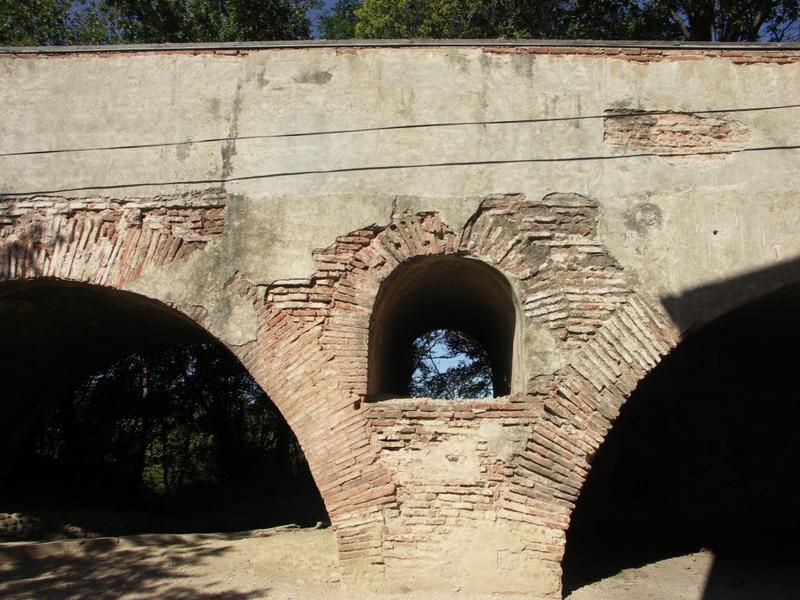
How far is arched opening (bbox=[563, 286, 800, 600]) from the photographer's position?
793cm

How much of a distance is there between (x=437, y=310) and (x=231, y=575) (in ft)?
12.1

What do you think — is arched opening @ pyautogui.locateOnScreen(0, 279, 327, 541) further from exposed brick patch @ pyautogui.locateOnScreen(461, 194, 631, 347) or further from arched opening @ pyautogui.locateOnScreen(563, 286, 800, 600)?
arched opening @ pyautogui.locateOnScreen(563, 286, 800, 600)

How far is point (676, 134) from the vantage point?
18.9 ft

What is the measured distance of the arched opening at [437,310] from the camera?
228 inches

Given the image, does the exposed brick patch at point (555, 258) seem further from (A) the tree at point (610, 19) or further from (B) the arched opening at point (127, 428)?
(A) the tree at point (610, 19)

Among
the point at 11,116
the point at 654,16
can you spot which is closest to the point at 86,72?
the point at 11,116

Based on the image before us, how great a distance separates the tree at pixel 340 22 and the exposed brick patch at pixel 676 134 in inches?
464

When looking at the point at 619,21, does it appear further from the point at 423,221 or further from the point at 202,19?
the point at 423,221

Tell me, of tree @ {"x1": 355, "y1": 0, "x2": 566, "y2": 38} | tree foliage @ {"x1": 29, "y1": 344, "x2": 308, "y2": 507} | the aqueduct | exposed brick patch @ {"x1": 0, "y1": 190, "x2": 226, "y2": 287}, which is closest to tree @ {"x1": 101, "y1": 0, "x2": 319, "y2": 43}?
tree @ {"x1": 355, "y1": 0, "x2": 566, "y2": 38}

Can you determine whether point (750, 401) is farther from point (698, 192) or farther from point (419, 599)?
point (419, 599)

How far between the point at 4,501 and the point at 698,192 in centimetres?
794

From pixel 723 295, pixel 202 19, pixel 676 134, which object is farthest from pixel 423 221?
pixel 202 19

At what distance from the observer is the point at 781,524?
7.93 m

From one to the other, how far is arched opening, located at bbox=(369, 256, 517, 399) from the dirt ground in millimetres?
1454
